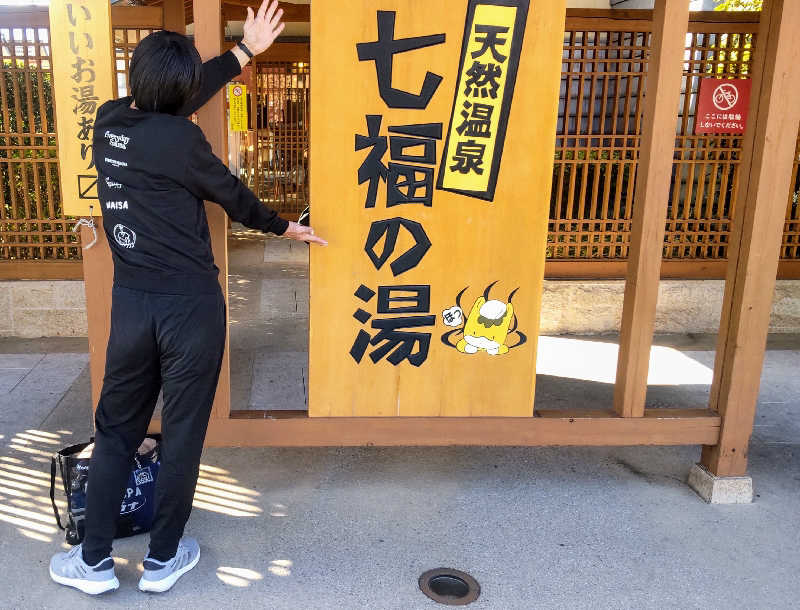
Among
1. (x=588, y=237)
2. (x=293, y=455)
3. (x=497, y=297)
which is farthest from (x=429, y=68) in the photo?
(x=588, y=237)

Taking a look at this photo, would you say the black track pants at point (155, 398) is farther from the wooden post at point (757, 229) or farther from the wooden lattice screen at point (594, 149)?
the wooden lattice screen at point (594, 149)

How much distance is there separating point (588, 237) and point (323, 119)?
4.07m

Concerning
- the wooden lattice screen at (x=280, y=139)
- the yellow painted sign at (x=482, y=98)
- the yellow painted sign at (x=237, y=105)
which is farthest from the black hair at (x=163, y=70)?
the wooden lattice screen at (x=280, y=139)

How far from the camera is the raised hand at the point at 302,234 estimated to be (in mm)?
3125

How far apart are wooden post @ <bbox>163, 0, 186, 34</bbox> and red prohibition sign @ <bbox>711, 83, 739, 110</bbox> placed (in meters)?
4.74

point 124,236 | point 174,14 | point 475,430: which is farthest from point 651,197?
point 174,14

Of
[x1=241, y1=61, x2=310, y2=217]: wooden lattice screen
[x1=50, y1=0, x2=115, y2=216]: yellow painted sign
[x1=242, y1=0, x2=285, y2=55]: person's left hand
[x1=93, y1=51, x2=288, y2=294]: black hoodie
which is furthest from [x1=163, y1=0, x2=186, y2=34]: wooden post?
[x1=241, y1=61, x2=310, y2=217]: wooden lattice screen

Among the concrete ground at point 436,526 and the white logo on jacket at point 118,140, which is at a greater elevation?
the white logo on jacket at point 118,140

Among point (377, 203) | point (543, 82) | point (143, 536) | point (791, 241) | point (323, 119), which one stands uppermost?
point (543, 82)

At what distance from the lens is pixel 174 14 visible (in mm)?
4348

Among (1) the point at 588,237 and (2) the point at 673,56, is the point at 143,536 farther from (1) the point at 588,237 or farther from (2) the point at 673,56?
(1) the point at 588,237

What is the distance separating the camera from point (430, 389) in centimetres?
355

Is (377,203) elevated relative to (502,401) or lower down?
elevated

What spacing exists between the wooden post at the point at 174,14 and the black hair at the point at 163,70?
2.04 meters
